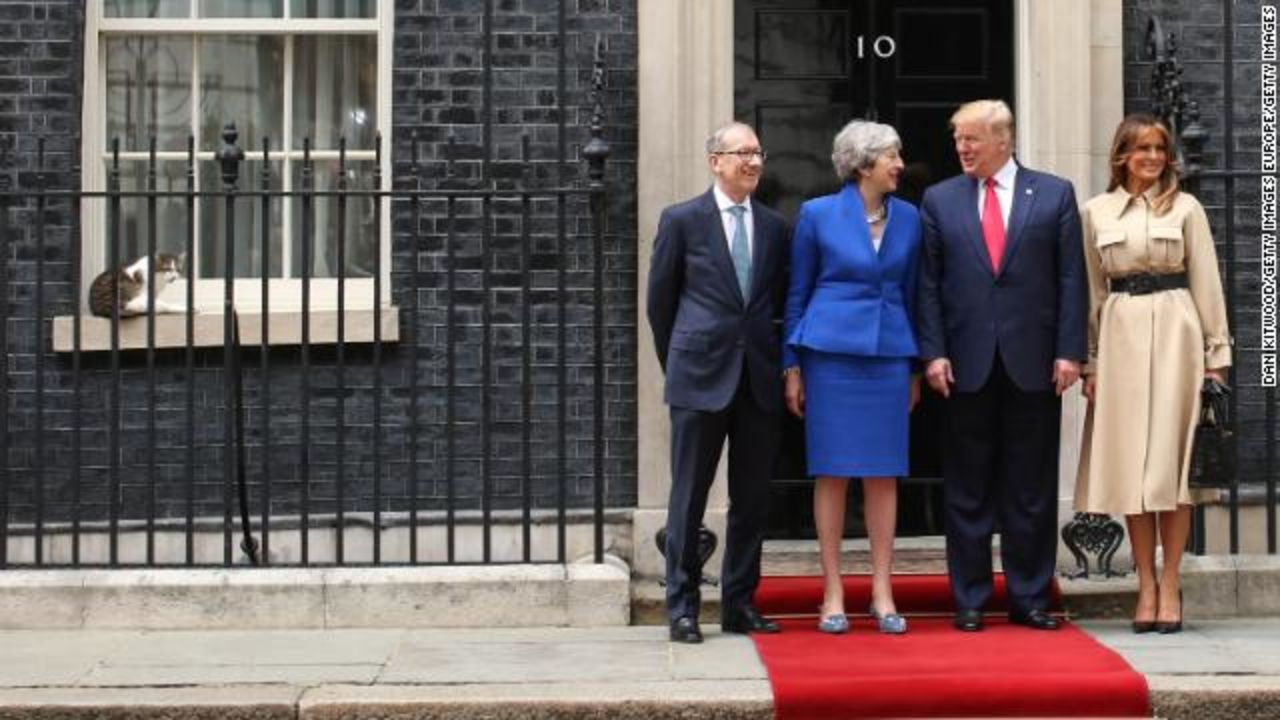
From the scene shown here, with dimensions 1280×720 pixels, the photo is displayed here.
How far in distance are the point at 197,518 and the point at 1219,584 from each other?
13.7ft

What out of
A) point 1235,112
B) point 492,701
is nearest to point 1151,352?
point 1235,112

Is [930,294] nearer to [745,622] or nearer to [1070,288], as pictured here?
[1070,288]

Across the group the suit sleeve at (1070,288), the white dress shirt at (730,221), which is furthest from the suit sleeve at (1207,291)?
the white dress shirt at (730,221)

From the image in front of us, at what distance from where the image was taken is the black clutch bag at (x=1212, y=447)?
23.1ft

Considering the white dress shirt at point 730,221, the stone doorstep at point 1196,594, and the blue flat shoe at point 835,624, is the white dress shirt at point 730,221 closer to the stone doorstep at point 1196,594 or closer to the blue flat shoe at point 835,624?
the blue flat shoe at point 835,624

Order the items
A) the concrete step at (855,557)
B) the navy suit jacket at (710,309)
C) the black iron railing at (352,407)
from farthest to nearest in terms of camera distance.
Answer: the black iron railing at (352,407) < the concrete step at (855,557) < the navy suit jacket at (710,309)

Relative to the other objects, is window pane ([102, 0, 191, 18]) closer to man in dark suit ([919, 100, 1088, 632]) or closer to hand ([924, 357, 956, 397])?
man in dark suit ([919, 100, 1088, 632])

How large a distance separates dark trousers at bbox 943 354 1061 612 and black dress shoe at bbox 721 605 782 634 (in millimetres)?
712

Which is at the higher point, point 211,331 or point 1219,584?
point 211,331

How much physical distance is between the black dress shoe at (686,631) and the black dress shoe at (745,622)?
0.62 ft

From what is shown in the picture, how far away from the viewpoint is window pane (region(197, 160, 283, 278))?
8609mm

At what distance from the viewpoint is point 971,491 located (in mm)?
7223

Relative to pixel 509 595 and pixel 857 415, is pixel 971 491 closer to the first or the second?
pixel 857 415

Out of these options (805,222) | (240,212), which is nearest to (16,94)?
(240,212)
